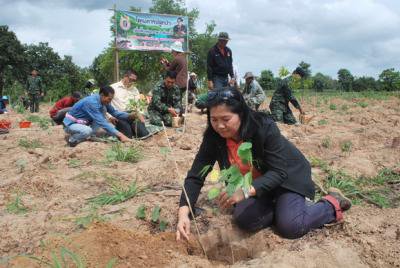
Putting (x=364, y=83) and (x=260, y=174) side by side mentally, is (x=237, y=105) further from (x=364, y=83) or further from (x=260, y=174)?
(x=364, y=83)

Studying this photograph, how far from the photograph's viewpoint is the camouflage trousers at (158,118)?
259 inches

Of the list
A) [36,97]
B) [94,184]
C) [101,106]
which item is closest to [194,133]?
[101,106]

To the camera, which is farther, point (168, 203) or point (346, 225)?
point (168, 203)

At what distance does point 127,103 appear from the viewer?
21.3 feet

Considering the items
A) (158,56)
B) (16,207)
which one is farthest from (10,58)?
(16,207)

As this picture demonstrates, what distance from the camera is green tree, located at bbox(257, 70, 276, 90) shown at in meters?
50.8

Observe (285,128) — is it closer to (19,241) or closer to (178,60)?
(178,60)

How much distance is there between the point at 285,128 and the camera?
7.08 metres

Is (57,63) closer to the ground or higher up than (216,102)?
higher up

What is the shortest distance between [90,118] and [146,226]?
344 cm

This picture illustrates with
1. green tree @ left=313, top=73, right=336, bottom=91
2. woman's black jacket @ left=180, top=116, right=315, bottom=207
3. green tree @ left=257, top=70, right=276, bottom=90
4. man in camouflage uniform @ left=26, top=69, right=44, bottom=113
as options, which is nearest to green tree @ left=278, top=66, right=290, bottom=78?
woman's black jacket @ left=180, top=116, right=315, bottom=207

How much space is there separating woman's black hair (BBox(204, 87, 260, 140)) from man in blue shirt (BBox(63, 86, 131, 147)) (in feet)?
11.1

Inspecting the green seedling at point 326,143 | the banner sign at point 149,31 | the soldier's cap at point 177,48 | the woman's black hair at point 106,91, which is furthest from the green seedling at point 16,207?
the banner sign at point 149,31

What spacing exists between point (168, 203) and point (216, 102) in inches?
46.3
